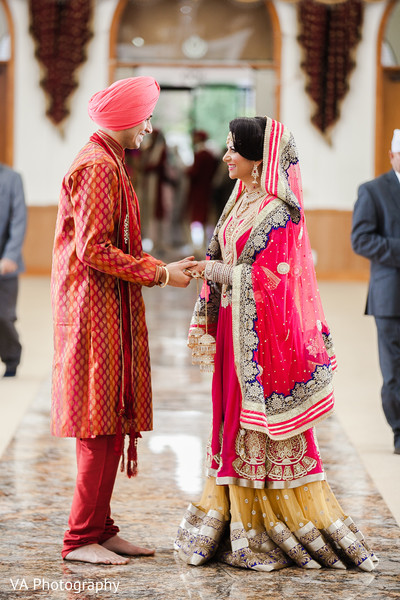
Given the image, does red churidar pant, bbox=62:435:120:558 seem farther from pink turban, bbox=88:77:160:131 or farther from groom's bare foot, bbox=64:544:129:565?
pink turban, bbox=88:77:160:131

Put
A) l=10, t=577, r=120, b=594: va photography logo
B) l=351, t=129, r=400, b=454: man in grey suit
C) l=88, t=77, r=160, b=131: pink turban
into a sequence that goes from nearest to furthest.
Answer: l=10, t=577, r=120, b=594: va photography logo, l=88, t=77, r=160, b=131: pink turban, l=351, t=129, r=400, b=454: man in grey suit

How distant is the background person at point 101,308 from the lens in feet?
10.3

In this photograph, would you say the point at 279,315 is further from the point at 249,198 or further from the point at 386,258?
the point at 386,258

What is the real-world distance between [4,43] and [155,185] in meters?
3.47

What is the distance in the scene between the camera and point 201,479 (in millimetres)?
4410

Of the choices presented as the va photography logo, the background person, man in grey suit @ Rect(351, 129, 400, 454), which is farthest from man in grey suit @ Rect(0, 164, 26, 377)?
the va photography logo

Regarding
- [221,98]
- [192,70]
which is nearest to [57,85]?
[192,70]

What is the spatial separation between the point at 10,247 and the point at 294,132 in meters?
6.74

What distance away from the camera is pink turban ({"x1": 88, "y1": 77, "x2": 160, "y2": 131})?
321 cm

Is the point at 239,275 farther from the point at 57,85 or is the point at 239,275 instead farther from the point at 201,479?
the point at 57,85

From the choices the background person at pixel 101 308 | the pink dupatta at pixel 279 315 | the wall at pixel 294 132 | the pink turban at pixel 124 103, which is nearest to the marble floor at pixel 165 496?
the background person at pixel 101 308

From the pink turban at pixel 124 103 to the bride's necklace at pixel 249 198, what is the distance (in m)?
0.43

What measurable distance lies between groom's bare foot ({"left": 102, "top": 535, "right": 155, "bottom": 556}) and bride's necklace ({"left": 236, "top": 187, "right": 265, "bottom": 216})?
1202 mm

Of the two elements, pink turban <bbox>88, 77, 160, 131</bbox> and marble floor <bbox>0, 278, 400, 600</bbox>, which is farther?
pink turban <bbox>88, 77, 160, 131</bbox>
